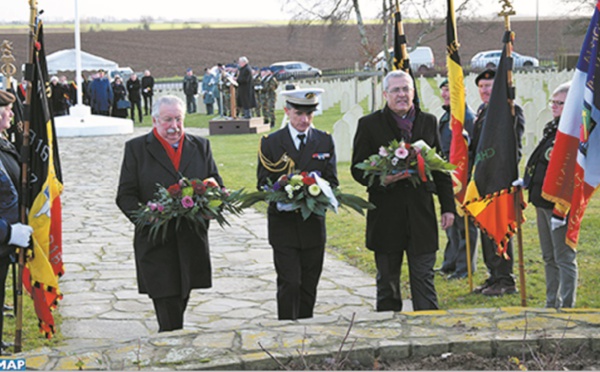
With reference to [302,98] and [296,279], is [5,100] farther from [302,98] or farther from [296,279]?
[296,279]

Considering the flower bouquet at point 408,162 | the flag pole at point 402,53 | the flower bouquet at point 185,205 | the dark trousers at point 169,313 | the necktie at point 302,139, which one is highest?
the flag pole at point 402,53

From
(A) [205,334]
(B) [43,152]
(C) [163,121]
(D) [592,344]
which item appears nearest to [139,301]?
(B) [43,152]

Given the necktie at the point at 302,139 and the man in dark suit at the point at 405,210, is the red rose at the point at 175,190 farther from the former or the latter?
the man in dark suit at the point at 405,210

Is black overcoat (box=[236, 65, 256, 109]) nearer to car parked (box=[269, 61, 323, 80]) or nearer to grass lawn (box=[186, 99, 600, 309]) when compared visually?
grass lawn (box=[186, 99, 600, 309])

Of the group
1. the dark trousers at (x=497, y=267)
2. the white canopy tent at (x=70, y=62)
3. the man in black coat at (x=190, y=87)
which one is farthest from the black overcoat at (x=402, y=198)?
the white canopy tent at (x=70, y=62)

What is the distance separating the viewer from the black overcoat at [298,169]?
6.68 metres

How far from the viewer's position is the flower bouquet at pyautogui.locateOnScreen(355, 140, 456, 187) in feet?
21.4

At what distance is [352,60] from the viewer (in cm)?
8431

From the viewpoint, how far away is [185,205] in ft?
19.7

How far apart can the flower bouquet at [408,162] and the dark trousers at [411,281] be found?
0.70 meters

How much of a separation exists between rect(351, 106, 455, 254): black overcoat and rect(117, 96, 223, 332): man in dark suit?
4.36 ft

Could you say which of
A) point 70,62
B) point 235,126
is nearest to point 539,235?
point 235,126

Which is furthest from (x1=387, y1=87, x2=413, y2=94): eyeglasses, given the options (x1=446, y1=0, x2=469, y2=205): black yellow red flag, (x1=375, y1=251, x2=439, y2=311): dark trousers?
(x1=446, y1=0, x2=469, y2=205): black yellow red flag

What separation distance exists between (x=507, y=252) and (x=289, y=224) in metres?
2.83
